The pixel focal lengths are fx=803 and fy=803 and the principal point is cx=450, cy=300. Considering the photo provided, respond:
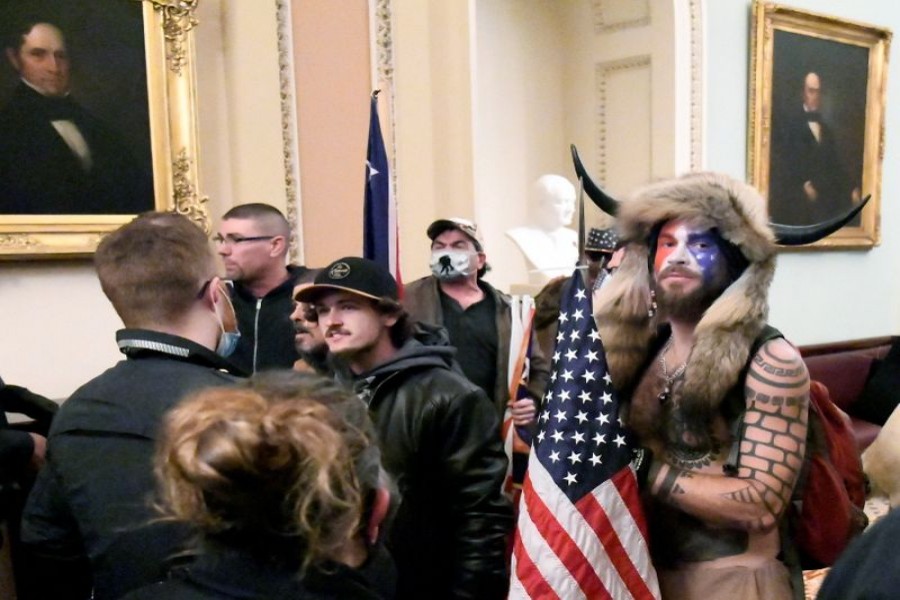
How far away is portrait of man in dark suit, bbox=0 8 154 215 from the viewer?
318cm

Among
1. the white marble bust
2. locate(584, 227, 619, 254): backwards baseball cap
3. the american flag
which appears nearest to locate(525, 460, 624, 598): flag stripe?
the american flag

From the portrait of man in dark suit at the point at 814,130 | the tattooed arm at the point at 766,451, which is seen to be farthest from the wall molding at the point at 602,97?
the tattooed arm at the point at 766,451

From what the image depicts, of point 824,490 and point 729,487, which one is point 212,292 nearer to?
point 729,487

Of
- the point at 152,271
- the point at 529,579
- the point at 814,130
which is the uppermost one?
the point at 814,130

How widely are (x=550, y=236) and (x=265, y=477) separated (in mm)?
3966

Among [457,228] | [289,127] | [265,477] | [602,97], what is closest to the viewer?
[265,477]

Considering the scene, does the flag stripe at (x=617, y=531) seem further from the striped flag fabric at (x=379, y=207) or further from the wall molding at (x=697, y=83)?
the wall molding at (x=697, y=83)

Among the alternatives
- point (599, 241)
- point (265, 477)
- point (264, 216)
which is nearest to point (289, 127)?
point (264, 216)

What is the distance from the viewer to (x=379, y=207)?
120 inches

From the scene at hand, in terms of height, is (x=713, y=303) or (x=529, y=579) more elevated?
(x=713, y=303)

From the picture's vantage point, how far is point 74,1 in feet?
10.8

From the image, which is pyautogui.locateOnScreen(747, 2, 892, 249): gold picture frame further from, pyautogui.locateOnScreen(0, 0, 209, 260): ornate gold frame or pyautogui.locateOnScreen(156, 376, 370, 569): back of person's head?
pyautogui.locateOnScreen(156, 376, 370, 569): back of person's head

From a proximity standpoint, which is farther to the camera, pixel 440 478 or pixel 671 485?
pixel 440 478

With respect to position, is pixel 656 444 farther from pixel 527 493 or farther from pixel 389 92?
pixel 389 92
